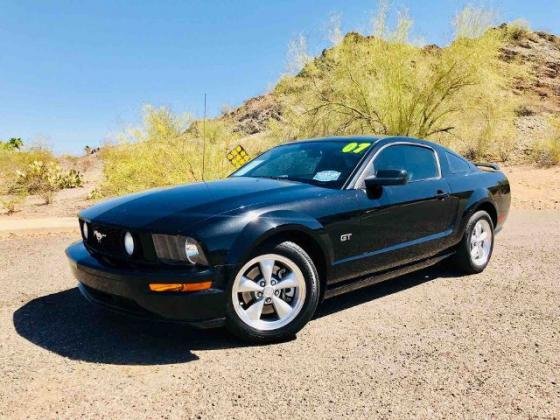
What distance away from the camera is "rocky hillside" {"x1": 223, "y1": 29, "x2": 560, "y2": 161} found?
1293 inches

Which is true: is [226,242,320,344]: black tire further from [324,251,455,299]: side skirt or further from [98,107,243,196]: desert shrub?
[98,107,243,196]: desert shrub

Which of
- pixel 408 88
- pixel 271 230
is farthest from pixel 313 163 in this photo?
pixel 408 88

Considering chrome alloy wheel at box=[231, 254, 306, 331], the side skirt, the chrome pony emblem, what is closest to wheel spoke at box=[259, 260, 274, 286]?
chrome alloy wheel at box=[231, 254, 306, 331]

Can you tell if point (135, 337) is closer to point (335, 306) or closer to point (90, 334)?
point (90, 334)

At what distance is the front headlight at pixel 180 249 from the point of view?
338cm

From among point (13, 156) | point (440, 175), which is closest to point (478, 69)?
point (440, 175)

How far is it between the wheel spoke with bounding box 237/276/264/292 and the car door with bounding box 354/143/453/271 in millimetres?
1049

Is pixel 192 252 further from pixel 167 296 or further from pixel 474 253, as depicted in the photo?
pixel 474 253

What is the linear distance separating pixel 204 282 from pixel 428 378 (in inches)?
58.9

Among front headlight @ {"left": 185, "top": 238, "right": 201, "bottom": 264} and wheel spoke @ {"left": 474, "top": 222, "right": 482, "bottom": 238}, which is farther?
wheel spoke @ {"left": 474, "top": 222, "right": 482, "bottom": 238}

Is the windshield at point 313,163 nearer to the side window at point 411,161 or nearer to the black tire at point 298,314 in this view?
the side window at point 411,161

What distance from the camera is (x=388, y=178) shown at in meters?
4.19

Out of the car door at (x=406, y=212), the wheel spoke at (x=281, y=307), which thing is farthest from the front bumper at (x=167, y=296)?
the car door at (x=406, y=212)

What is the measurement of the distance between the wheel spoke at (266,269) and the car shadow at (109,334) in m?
0.50
